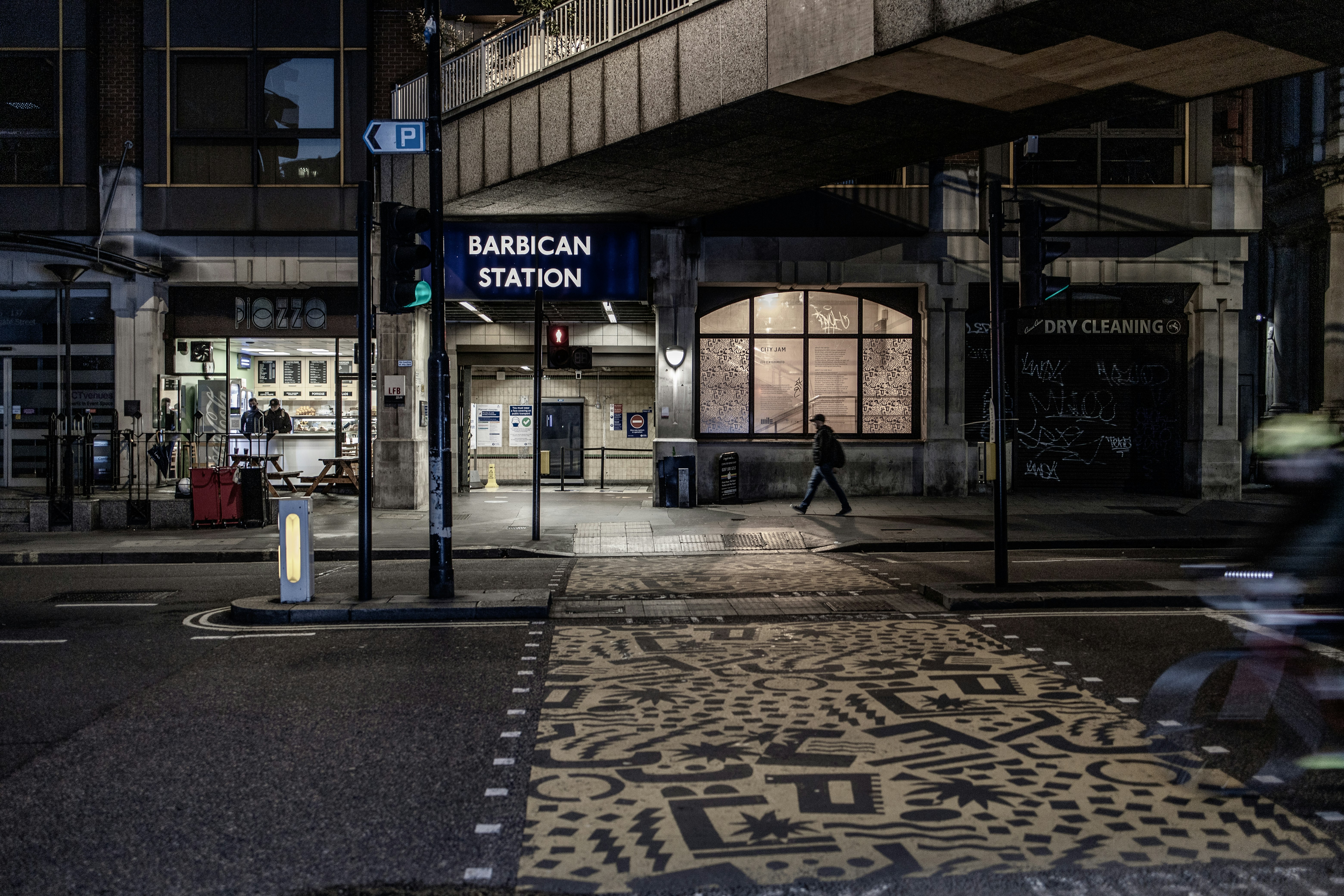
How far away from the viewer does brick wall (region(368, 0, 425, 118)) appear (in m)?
20.8

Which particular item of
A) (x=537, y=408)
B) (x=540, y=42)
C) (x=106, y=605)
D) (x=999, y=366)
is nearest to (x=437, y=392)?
(x=106, y=605)

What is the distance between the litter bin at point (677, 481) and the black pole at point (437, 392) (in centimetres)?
1015

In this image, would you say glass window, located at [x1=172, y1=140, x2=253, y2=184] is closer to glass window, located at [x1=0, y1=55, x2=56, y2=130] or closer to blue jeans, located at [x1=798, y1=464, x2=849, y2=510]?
glass window, located at [x1=0, y1=55, x2=56, y2=130]

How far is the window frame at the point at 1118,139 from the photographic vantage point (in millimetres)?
20438

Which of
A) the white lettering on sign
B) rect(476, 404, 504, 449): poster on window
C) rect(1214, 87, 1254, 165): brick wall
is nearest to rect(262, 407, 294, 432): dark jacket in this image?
rect(476, 404, 504, 449): poster on window

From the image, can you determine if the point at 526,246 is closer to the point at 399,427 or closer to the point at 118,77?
the point at 399,427

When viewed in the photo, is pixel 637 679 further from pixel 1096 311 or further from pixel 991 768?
pixel 1096 311

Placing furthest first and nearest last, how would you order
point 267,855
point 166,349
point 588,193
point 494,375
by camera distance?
point 494,375, point 166,349, point 588,193, point 267,855

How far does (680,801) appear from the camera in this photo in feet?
14.9

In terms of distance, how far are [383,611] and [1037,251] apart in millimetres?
7158

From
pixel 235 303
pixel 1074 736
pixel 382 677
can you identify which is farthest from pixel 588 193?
pixel 1074 736

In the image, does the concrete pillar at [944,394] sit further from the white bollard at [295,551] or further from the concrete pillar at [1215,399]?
the white bollard at [295,551]

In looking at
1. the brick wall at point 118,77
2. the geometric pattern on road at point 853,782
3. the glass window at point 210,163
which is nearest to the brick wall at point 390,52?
the glass window at point 210,163

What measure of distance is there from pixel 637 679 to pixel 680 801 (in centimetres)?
223
